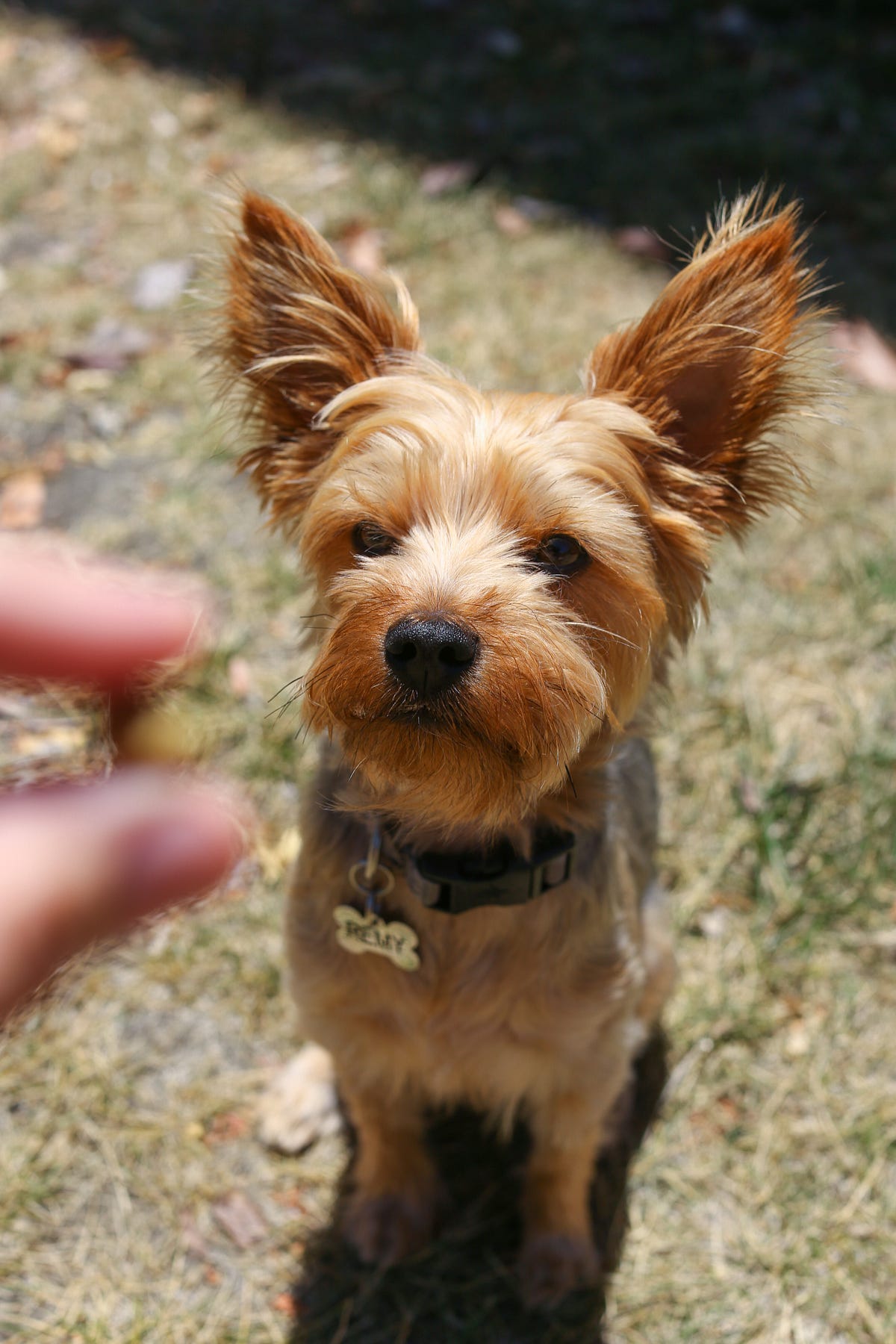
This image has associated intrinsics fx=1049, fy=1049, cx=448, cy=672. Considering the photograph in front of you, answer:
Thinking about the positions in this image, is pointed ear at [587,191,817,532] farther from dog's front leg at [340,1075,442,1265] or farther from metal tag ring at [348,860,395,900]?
dog's front leg at [340,1075,442,1265]

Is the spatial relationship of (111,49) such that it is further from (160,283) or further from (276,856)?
(276,856)

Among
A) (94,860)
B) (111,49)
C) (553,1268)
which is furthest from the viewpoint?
(111,49)

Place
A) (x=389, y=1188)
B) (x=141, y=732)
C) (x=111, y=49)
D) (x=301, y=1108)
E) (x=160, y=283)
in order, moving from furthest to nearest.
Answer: (x=111, y=49)
(x=160, y=283)
(x=301, y=1108)
(x=389, y=1188)
(x=141, y=732)

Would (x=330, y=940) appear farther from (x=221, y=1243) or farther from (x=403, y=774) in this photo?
(x=221, y=1243)

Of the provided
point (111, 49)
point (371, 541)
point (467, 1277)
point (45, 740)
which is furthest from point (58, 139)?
point (467, 1277)

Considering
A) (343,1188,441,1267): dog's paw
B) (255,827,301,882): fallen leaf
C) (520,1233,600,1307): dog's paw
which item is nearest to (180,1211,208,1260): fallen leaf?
(343,1188,441,1267): dog's paw

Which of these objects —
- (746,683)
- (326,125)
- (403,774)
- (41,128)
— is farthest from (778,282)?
(41,128)

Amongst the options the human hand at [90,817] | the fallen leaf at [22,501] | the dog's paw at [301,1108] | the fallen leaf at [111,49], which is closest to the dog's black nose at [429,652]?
the human hand at [90,817]

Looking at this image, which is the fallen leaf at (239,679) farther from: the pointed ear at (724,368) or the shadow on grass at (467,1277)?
the pointed ear at (724,368)
